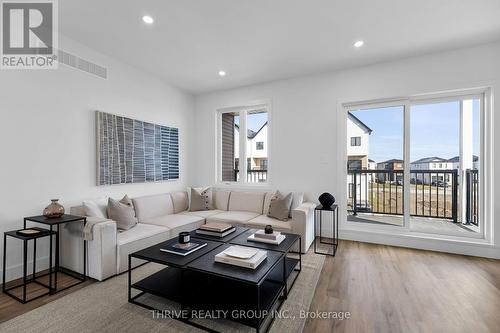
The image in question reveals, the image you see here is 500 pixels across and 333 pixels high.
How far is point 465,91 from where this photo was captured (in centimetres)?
318

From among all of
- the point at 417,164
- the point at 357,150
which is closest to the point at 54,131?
the point at 357,150

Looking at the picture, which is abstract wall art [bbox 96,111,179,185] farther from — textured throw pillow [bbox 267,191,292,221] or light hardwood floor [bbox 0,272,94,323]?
textured throw pillow [bbox 267,191,292,221]

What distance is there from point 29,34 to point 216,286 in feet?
11.1

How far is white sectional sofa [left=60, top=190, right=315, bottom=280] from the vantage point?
240 cm

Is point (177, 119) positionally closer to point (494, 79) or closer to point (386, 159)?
point (386, 159)

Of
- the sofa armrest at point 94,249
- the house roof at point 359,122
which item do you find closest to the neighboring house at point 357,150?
the house roof at point 359,122

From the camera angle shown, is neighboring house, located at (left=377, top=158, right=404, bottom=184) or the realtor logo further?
neighboring house, located at (left=377, top=158, right=404, bottom=184)

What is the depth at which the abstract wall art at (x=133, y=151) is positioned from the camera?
10.5 ft

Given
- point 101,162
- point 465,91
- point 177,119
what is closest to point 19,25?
point 101,162

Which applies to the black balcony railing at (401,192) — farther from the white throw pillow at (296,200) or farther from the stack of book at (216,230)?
the stack of book at (216,230)

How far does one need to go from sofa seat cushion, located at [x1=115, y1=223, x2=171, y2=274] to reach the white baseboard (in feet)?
9.23

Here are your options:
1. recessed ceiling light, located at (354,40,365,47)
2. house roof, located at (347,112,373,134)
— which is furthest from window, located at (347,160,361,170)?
recessed ceiling light, located at (354,40,365,47)

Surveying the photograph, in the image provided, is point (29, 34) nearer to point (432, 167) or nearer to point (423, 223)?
point (432, 167)

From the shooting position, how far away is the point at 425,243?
3279mm
